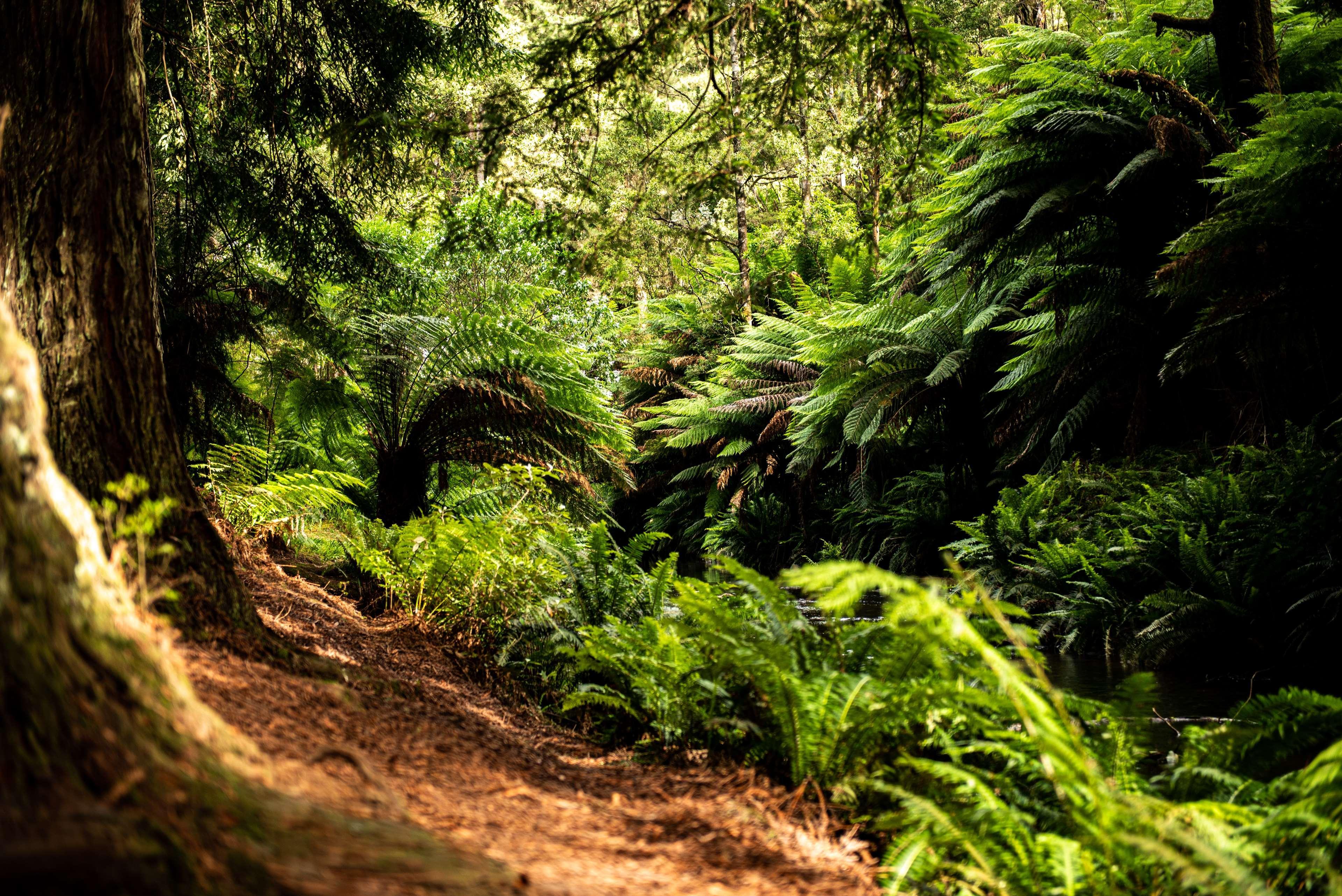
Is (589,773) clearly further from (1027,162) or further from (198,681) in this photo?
(1027,162)

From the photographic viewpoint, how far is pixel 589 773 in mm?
2576

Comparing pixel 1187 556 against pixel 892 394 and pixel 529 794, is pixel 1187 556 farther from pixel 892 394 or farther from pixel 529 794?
pixel 892 394

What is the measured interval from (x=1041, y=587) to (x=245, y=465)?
6040mm

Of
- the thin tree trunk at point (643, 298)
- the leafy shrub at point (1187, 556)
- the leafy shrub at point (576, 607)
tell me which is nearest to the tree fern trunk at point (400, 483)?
the leafy shrub at point (576, 607)

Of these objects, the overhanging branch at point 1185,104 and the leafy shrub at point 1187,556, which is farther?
the overhanging branch at point 1185,104

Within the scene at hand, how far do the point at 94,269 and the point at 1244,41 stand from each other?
767 centimetres

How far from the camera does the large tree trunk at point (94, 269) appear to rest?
2348 millimetres

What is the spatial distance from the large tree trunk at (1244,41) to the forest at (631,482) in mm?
41

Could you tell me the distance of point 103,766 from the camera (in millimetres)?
1119

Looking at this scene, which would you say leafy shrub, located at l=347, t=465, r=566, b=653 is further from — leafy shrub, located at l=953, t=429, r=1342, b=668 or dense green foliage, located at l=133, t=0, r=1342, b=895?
leafy shrub, located at l=953, t=429, r=1342, b=668

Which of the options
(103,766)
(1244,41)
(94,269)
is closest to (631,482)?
→ (94,269)

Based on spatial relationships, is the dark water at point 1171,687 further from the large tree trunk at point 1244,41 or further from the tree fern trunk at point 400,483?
the tree fern trunk at point 400,483

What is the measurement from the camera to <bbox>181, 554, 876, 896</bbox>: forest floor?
1623mm

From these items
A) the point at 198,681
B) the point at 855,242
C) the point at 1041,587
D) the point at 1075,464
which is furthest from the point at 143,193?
the point at 1075,464
